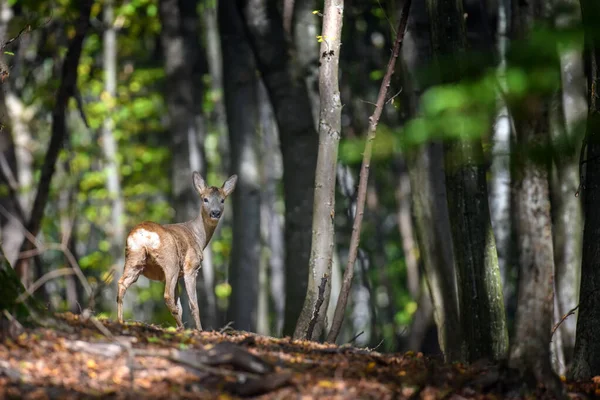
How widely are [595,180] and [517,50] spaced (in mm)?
3401

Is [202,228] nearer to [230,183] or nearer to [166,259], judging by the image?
[230,183]

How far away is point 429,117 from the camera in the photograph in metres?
9.48

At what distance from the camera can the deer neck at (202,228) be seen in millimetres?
13641

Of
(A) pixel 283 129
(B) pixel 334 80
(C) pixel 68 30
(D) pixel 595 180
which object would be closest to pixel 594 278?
(D) pixel 595 180

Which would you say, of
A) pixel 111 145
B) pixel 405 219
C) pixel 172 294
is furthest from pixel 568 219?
pixel 111 145

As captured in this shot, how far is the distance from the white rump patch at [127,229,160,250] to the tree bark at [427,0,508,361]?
3.38 m

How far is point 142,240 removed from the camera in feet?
40.0

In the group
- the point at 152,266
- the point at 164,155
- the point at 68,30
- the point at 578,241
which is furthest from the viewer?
the point at 164,155

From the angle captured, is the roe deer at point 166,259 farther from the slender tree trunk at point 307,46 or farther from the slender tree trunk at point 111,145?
the slender tree trunk at point 111,145

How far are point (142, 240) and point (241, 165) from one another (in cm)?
847

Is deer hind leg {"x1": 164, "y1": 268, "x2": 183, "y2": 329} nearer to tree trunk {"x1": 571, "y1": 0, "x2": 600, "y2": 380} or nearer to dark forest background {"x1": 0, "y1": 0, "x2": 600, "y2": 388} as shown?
dark forest background {"x1": 0, "y1": 0, "x2": 600, "y2": 388}

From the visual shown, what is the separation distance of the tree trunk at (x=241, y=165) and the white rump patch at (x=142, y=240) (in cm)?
798

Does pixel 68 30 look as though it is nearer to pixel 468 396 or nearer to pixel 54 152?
pixel 54 152

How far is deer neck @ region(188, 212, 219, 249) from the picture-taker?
44.8ft
